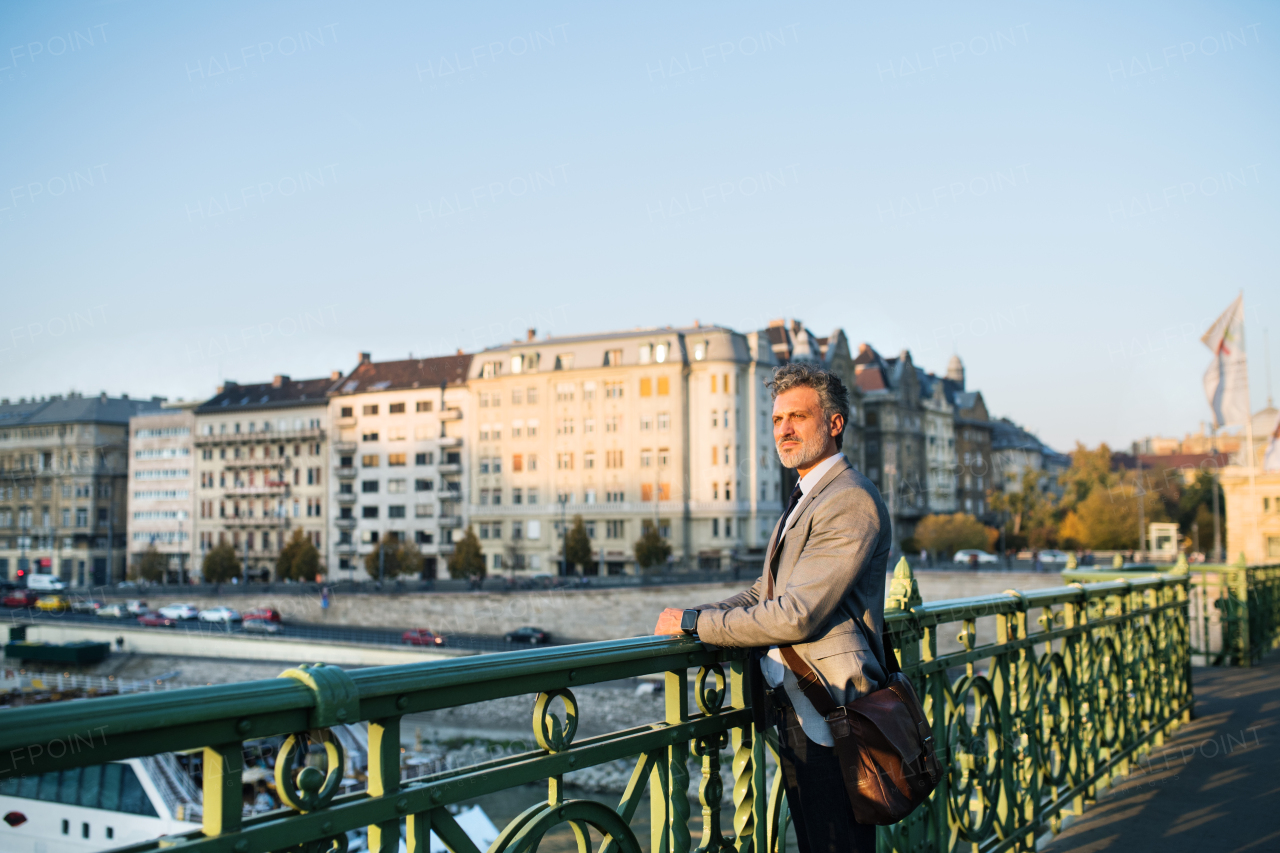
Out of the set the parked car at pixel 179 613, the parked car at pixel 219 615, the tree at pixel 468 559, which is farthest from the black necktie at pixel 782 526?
the parked car at pixel 179 613

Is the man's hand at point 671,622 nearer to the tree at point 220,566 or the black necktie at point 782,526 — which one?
the black necktie at point 782,526

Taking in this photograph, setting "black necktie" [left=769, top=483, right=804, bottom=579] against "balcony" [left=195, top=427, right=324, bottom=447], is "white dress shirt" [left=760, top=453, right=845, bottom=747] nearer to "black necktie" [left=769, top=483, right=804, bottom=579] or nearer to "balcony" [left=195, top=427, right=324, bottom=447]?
"black necktie" [left=769, top=483, right=804, bottom=579]

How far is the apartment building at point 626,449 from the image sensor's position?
208ft

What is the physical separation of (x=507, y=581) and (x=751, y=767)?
2301 inches

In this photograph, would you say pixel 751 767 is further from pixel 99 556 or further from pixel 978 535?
pixel 99 556

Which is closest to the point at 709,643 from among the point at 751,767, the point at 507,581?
the point at 751,767

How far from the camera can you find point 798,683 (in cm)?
286

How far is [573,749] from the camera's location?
2.41m

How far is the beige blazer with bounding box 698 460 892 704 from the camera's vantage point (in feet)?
8.71

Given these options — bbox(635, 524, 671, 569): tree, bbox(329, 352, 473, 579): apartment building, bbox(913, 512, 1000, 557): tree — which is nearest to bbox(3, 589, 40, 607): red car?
bbox(329, 352, 473, 579): apartment building

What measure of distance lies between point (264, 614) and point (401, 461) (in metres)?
19.1

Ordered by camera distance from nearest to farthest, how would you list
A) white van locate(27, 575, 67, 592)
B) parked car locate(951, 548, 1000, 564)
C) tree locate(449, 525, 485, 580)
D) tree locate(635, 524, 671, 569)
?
parked car locate(951, 548, 1000, 564), tree locate(635, 524, 671, 569), tree locate(449, 525, 485, 580), white van locate(27, 575, 67, 592)

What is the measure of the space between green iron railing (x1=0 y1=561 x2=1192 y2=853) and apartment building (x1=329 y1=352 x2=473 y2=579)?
2632 inches

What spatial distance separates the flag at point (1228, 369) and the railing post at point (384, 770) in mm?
22487
